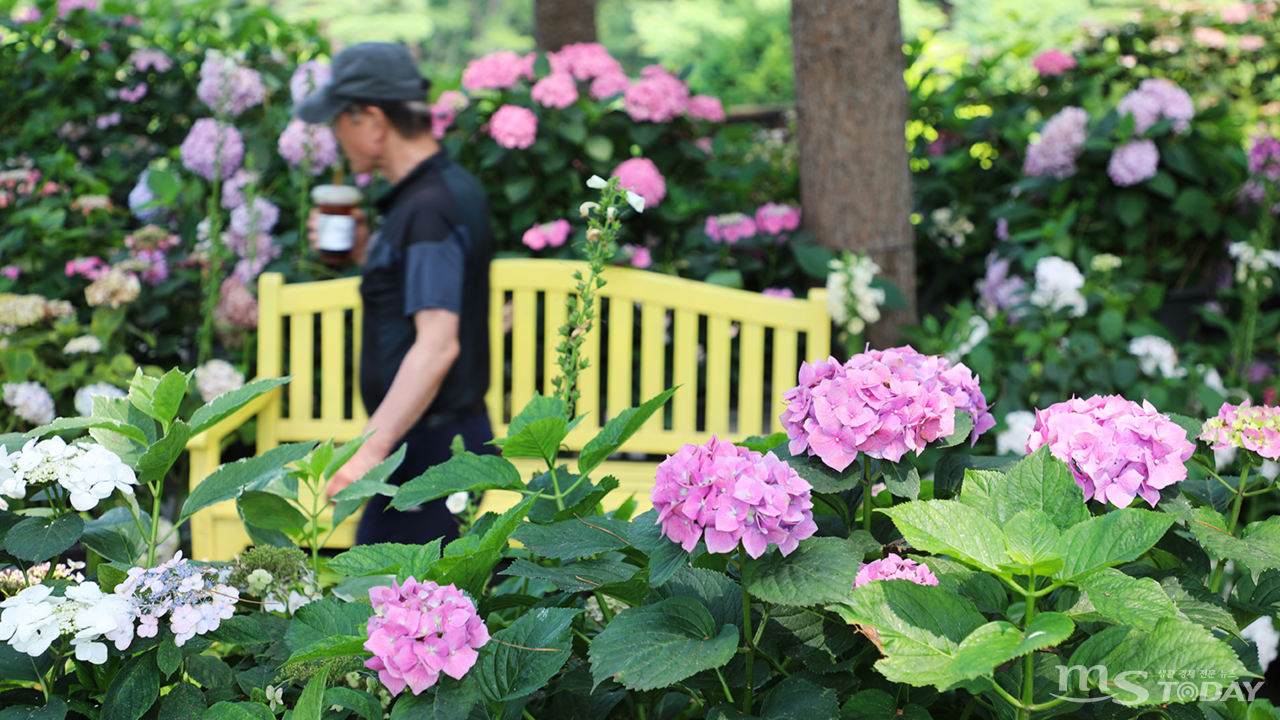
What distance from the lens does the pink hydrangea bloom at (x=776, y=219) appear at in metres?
3.38

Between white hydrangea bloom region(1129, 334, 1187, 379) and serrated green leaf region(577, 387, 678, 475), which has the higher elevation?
serrated green leaf region(577, 387, 678, 475)

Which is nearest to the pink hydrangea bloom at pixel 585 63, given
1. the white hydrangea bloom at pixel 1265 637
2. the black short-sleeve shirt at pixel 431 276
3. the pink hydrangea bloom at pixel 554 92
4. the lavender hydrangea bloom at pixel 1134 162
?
the pink hydrangea bloom at pixel 554 92

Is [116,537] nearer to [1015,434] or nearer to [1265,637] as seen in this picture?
[1265,637]

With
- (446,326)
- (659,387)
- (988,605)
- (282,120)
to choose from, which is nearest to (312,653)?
(988,605)

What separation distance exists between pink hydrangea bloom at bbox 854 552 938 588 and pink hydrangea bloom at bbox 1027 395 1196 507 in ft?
0.54

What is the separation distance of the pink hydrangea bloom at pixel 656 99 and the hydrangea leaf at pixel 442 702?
2959 millimetres

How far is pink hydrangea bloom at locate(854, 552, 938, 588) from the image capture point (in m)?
0.87

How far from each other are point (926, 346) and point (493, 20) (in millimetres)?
17915

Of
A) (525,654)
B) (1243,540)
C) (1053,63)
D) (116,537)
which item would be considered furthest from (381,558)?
(1053,63)

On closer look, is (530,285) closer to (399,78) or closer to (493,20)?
(399,78)

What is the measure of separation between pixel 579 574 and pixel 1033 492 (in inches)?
16.3

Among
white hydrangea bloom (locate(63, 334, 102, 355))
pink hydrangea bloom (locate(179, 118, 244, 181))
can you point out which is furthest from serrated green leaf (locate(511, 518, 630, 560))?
pink hydrangea bloom (locate(179, 118, 244, 181))

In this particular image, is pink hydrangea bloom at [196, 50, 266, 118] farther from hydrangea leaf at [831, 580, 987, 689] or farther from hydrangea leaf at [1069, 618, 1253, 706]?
hydrangea leaf at [1069, 618, 1253, 706]

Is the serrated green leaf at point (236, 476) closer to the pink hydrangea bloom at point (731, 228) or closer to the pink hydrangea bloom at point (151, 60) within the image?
the pink hydrangea bloom at point (731, 228)
